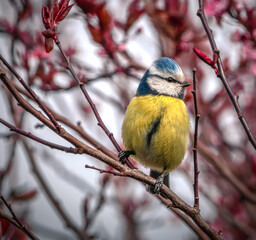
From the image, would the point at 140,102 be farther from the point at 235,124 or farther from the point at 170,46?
the point at 235,124

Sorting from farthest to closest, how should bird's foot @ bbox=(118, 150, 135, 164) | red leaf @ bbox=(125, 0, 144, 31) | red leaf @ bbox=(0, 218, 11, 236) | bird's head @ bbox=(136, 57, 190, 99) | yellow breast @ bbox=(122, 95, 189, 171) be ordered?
red leaf @ bbox=(125, 0, 144, 31)
bird's head @ bbox=(136, 57, 190, 99)
bird's foot @ bbox=(118, 150, 135, 164)
yellow breast @ bbox=(122, 95, 189, 171)
red leaf @ bbox=(0, 218, 11, 236)

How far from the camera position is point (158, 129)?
7.62 feet

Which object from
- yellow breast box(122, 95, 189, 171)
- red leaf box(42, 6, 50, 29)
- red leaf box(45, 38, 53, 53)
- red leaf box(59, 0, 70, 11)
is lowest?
red leaf box(45, 38, 53, 53)

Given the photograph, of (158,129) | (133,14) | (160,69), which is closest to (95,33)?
(133,14)

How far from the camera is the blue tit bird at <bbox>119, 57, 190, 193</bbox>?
233cm

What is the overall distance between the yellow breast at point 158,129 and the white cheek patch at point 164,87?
0.23 feet

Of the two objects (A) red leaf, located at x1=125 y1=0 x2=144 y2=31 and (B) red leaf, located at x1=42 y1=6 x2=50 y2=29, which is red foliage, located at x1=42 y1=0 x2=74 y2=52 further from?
(A) red leaf, located at x1=125 y1=0 x2=144 y2=31

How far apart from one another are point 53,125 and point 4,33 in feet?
5.54

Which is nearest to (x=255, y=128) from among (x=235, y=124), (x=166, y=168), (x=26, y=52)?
(x=235, y=124)

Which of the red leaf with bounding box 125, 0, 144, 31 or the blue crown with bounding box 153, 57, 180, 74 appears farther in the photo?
the red leaf with bounding box 125, 0, 144, 31

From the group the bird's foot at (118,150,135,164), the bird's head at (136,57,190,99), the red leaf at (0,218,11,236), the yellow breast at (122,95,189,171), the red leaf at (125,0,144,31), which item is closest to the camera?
the red leaf at (0,218,11,236)

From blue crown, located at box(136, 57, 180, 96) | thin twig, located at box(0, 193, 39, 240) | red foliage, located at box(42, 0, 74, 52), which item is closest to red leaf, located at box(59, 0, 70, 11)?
red foliage, located at box(42, 0, 74, 52)

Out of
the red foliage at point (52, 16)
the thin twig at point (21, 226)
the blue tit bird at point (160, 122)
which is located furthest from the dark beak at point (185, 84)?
the thin twig at point (21, 226)

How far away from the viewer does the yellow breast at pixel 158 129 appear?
2.33m
